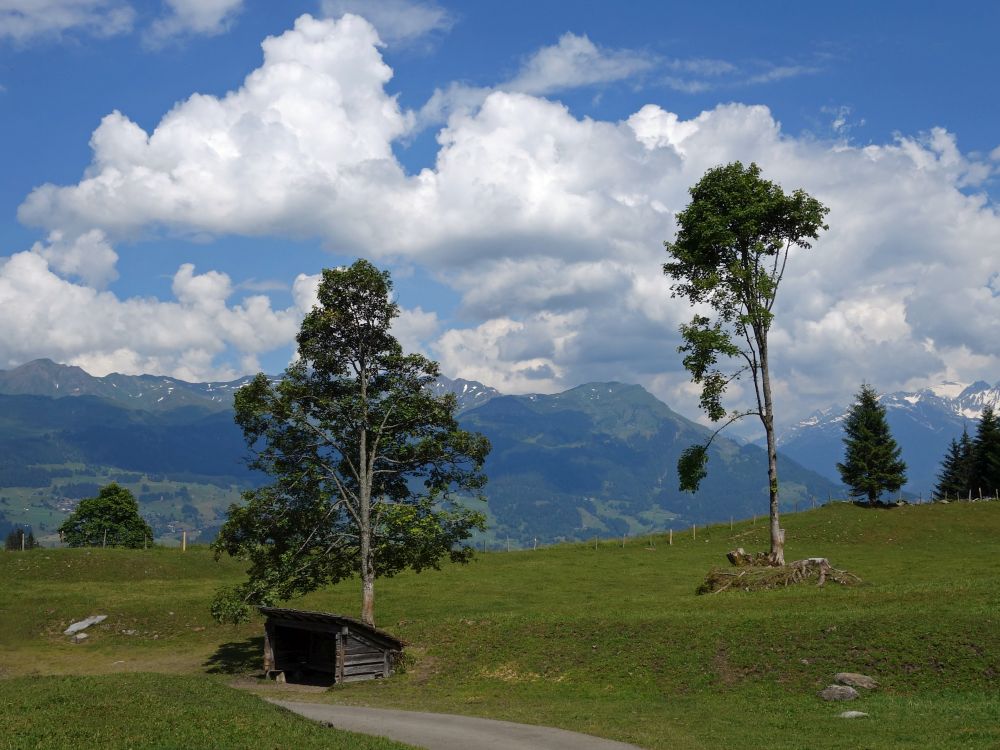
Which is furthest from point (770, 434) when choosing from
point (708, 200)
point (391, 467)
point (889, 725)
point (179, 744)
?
point (179, 744)

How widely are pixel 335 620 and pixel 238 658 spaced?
11.8m

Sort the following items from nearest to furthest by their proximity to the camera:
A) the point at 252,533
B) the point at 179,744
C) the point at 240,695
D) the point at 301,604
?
1. the point at 179,744
2. the point at 240,695
3. the point at 252,533
4. the point at 301,604

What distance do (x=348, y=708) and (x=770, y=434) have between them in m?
33.4

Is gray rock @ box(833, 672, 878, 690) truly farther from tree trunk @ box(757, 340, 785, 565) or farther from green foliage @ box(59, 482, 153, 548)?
green foliage @ box(59, 482, 153, 548)

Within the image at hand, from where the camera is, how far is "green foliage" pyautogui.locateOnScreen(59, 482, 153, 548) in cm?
12200

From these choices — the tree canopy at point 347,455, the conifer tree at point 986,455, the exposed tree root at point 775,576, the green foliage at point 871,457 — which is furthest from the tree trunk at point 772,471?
the conifer tree at point 986,455

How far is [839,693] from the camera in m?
31.3

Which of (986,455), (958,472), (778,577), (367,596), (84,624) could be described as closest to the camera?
(367,596)

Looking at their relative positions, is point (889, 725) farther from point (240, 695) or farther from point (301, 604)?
point (301, 604)

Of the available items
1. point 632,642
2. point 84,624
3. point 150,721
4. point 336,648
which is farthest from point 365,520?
point 84,624

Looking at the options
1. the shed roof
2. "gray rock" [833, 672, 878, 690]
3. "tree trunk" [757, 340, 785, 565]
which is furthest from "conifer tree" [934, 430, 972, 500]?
the shed roof

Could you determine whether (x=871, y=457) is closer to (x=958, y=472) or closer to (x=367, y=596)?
(x=958, y=472)

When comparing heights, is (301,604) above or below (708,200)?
below

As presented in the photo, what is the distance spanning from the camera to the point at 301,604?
2376 inches
